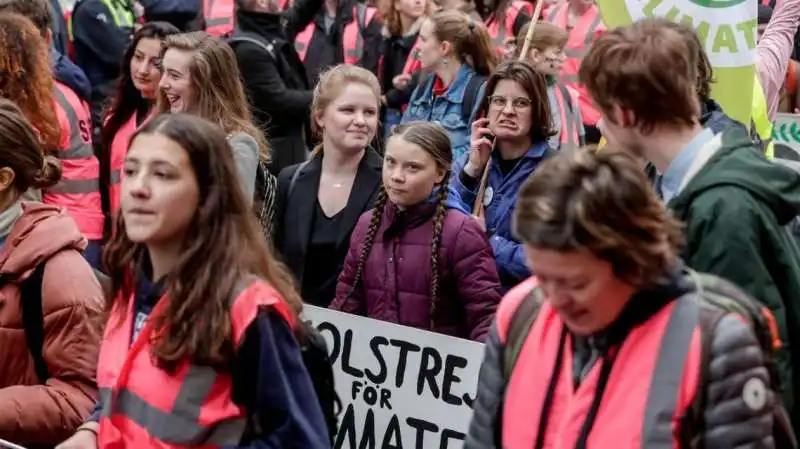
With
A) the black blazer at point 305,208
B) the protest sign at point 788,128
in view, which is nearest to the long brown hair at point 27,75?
the black blazer at point 305,208

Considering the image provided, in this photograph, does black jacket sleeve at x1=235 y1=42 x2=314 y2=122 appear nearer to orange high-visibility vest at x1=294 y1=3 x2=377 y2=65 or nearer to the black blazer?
the black blazer

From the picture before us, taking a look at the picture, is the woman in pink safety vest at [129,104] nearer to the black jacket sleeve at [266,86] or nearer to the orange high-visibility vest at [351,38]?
the black jacket sleeve at [266,86]

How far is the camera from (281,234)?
6.09 metres

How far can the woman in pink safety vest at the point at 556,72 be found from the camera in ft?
25.9

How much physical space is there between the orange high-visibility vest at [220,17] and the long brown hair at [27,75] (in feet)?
14.3

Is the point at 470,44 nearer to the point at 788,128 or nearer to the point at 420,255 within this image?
the point at 788,128

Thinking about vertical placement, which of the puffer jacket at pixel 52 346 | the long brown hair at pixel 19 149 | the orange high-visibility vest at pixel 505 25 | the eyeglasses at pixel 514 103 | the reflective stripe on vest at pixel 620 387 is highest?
the reflective stripe on vest at pixel 620 387

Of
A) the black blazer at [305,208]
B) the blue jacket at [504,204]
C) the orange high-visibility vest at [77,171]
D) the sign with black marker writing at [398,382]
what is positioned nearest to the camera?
the sign with black marker writing at [398,382]

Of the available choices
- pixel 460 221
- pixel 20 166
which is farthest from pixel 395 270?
pixel 20 166

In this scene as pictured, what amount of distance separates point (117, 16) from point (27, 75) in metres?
4.09

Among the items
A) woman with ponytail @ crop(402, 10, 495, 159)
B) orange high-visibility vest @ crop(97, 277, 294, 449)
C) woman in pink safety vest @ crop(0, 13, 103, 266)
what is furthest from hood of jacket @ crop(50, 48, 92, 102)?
orange high-visibility vest @ crop(97, 277, 294, 449)

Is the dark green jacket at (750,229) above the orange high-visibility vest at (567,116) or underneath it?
above

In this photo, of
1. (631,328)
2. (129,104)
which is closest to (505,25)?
(129,104)

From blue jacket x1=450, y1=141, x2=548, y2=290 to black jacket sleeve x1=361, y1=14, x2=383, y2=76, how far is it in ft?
16.0
